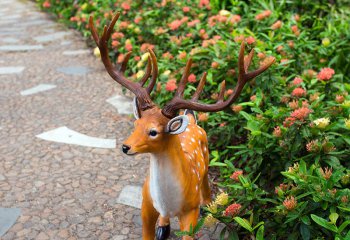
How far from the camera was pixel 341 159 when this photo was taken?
116 inches

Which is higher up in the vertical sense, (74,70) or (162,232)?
(162,232)

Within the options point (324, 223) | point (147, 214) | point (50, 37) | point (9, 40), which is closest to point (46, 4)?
point (50, 37)

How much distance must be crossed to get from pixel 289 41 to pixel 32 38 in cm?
480

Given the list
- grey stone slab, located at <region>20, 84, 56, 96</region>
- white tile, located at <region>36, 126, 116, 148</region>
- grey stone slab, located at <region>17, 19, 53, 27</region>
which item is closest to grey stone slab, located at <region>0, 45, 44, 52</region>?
grey stone slab, located at <region>17, 19, 53, 27</region>

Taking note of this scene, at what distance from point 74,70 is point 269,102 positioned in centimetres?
329

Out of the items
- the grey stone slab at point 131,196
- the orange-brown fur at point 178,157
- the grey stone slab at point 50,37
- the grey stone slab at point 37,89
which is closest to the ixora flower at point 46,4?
the grey stone slab at point 50,37

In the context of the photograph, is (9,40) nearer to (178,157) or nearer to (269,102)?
(269,102)

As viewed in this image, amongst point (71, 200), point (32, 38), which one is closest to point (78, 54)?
point (32, 38)

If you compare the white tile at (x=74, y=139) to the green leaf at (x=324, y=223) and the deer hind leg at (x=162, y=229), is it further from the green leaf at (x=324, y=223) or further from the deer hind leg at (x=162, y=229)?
the green leaf at (x=324, y=223)

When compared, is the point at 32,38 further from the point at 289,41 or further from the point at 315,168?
the point at 315,168

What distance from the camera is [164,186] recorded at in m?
2.32

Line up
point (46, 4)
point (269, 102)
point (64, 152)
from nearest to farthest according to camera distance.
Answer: point (269, 102) < point (64, 152) < point (46, 4)

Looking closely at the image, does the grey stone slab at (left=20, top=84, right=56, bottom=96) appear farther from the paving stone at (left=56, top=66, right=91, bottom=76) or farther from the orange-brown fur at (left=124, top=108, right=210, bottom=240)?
the orange-brown fur at (left=124, top=108, right=210, bottom=240)

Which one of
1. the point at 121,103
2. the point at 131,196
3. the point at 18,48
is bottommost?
the point at 18,48
